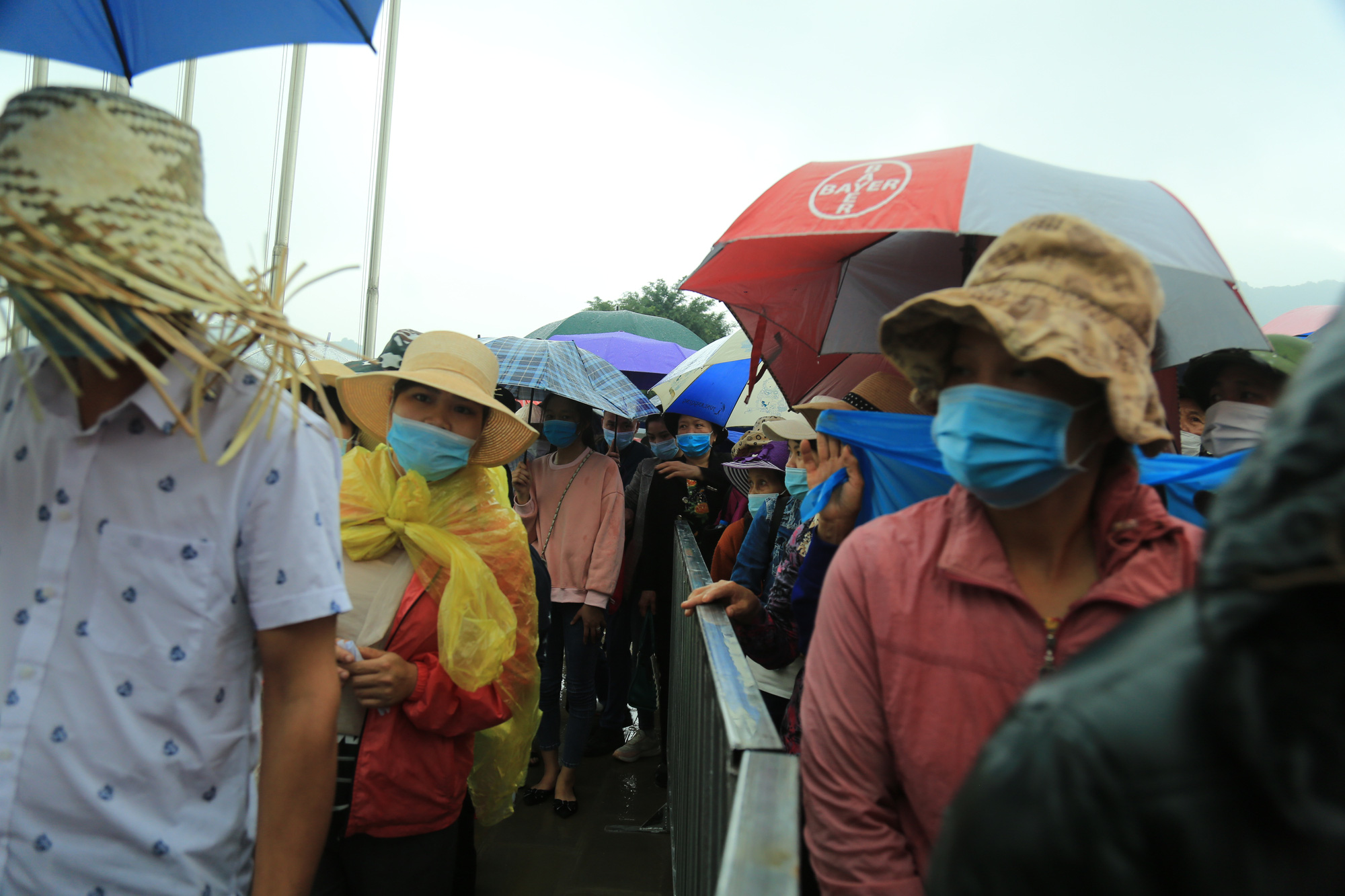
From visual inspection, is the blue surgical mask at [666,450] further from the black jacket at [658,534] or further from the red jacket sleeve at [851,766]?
the red jacket sleeve at [851,766]

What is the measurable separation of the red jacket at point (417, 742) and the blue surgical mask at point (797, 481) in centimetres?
134

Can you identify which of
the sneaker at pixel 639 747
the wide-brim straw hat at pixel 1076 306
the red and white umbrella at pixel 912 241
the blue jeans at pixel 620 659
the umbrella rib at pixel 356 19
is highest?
the umbrella rib at pixel 356 19

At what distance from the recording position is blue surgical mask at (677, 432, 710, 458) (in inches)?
225

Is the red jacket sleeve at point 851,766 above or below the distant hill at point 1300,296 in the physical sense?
below

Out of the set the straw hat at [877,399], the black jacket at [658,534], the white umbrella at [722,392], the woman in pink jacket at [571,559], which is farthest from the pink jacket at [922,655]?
the white umbrella at [722,392]

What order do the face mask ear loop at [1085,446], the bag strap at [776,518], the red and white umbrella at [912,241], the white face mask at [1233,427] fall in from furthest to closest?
the bag strap at [776,518] < the white face mask at [1233,427] < the red and white umbrella at [912,241] < the face mask ear loop at [1085,446]

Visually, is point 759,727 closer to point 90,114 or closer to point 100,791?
point 100,791

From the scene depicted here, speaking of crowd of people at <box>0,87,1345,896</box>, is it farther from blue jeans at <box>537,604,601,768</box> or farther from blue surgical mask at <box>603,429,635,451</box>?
blue surgical mask at <box>603,429,635,451</box>

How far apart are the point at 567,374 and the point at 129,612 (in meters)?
3.32

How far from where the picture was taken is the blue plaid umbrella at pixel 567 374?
424 cm

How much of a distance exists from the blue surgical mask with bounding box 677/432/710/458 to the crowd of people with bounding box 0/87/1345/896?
410 centimetres

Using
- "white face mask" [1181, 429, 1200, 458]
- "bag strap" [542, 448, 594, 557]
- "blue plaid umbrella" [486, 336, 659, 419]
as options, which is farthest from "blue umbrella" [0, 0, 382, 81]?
"white face mask" [1181, 429, 1200, 458]

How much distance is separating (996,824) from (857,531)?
3.15ft

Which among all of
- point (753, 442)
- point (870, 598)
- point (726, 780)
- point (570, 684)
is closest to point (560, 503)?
point (570, 684)
